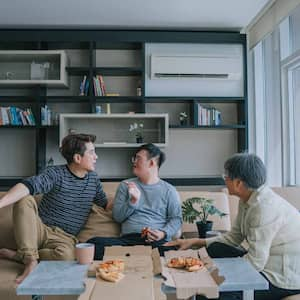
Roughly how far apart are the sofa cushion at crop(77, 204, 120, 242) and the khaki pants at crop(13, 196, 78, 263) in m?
0.12

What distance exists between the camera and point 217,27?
4129mm

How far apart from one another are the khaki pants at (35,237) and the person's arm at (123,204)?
31cm

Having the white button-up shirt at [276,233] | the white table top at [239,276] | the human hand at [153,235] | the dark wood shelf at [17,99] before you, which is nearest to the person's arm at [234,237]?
the white button-up shirt at [276,233]

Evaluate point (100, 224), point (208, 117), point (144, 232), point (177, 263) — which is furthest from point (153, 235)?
point (208, 117)

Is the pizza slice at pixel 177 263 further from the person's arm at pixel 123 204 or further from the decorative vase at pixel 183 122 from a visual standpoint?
the decorative vase at pixel 183 122

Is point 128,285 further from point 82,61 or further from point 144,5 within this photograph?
point 82,61

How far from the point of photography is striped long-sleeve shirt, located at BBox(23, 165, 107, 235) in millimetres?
2293

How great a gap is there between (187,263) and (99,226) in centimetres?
119

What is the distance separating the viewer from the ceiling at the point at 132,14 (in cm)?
349

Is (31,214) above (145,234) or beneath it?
above

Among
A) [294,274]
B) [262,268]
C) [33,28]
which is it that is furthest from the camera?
[33,28]

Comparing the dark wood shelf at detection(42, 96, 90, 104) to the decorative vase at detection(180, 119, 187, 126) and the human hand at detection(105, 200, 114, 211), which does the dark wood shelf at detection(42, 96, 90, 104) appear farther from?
the human hand at detection(105, 200, 114, 211)

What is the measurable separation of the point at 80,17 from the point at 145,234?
8.35ft

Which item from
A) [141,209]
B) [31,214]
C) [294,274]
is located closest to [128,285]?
[294,274]
